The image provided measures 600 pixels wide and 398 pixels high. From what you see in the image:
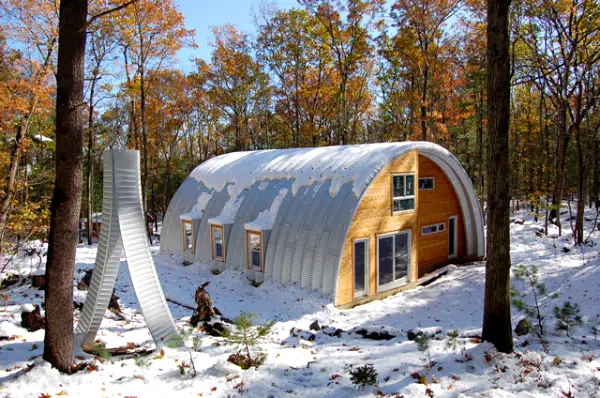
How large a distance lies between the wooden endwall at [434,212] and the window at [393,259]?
3.97 feet

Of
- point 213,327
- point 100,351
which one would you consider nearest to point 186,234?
point 213,327

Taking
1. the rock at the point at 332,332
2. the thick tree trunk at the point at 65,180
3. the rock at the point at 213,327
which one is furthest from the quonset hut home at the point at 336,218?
the thick tree trunk at the point at 65,180

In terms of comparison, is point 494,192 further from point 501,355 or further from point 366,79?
point 366,79

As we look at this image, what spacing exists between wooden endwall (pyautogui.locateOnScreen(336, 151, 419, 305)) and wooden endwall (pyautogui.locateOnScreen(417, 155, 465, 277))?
0.94 metres

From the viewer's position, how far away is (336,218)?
11.3m

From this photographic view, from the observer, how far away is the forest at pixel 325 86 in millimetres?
15844

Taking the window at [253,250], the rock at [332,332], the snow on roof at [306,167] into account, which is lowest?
the rock at [332,332]

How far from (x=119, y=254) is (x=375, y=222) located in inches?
302

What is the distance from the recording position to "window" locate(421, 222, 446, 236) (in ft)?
47.5

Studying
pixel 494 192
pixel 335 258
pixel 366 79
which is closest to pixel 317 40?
pixel 366 79

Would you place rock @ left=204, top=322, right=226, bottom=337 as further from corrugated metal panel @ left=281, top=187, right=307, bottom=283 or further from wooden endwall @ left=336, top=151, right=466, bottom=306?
corrugated metal panel @ left=281, top=187, right=307, bottom=283

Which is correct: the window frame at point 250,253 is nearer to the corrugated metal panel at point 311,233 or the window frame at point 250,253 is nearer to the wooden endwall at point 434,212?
the corrugated metal panel at point 311,233

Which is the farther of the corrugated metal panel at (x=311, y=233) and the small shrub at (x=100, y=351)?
the corrugated metal panel at (x=311, y=233)

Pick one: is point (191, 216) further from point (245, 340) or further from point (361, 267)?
point (245, 340)
